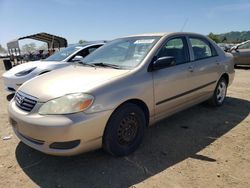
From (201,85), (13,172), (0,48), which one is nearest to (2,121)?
(13,172)

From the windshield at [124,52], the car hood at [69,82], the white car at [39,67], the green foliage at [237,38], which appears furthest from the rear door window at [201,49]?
the green foliage at [237,38]

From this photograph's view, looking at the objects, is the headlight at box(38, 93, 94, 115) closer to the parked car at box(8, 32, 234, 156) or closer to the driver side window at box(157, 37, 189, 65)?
the parked car at box(8, 32, 234, 156)

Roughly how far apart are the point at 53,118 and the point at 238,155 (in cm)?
244

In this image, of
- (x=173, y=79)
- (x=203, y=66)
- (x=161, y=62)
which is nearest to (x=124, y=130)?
(x=161, y=62)

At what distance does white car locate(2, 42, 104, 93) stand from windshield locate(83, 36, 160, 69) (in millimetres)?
1858

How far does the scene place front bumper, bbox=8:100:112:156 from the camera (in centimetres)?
271

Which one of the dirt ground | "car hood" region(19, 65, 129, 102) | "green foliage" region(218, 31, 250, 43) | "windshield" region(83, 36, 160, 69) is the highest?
"windshield" region(83, 36, 160, 69)

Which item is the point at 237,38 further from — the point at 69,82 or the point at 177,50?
the point at 69,82

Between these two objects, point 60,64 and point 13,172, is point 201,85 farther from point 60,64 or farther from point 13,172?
point 60,64

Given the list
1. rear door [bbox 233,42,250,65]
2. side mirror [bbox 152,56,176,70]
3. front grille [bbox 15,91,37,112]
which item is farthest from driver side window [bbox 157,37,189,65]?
→ rear door [bbox 233,42,250,65]

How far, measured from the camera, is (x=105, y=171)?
118 inches

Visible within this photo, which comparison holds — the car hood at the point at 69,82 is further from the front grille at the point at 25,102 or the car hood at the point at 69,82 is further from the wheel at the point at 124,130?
the wheel at the point at 124,130

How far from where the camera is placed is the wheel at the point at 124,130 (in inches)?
120

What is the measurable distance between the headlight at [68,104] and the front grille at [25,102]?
0.68 feet
